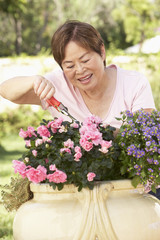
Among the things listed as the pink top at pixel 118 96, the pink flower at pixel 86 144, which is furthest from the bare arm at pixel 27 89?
the pink flower at pixel 86 144

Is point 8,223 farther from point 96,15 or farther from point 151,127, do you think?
point 96,15

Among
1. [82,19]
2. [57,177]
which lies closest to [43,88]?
[57,177]

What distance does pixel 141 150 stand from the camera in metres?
1.87

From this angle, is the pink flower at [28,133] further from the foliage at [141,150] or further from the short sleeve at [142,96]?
the short sleeve at [142,96]

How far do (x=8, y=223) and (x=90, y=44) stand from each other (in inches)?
68.0

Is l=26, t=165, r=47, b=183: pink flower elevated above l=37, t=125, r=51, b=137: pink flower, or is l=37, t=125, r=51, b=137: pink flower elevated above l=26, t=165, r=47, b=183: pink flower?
l=37, t=125, r=51, b=137: pink flower

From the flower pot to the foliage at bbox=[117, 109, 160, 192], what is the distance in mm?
70

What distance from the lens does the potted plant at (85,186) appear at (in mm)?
1825

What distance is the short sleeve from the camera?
96.3 inches

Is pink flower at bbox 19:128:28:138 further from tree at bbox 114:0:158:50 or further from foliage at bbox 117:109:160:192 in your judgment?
tree at bbox 114:0:158:50

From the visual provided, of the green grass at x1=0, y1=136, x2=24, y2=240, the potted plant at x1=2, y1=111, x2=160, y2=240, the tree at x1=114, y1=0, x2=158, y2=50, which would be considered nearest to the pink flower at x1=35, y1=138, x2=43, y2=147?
the potted plant at x1=2, y1=111, x2=160, y2=240

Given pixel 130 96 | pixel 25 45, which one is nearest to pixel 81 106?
pixel 130 96

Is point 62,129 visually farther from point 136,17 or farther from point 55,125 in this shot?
point 136,17

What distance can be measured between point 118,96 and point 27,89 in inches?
21.9
